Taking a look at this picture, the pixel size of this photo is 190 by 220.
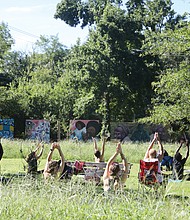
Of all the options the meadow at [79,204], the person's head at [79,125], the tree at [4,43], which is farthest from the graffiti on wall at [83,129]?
the meadow at [79,204]

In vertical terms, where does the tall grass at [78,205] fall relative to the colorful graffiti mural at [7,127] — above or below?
below

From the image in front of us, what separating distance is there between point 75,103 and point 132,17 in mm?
8180

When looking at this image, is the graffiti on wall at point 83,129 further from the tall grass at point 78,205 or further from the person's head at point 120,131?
the tall grass at point 78,205

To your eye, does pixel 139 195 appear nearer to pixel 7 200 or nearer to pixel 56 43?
pixel 7 200

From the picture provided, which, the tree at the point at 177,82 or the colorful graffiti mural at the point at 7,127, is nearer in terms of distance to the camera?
the tree at the point at 177,82

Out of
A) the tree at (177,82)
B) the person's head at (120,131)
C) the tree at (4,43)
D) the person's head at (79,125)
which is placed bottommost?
the person's head at (120,131)

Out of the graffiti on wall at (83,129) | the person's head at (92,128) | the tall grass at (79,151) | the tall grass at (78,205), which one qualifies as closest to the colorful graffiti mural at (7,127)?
the graffiti on wall at (83,129)

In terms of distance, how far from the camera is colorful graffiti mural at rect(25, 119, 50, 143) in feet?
114

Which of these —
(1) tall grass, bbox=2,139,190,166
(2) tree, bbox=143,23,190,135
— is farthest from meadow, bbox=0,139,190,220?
(1) tall grass, bbox=2,139,190,166

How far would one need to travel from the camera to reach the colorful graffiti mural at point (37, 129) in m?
34.7

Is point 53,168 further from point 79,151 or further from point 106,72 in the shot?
point 106,72

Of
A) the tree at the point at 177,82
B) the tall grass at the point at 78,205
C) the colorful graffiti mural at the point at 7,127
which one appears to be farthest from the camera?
the colorful graffiti mural at the point at 7,127

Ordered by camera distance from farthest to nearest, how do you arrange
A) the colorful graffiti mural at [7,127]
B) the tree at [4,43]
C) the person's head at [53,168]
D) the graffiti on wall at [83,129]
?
the tree at [4,43] → the colorful graffiti mural at [7,127] → the graffiti on wall at [83,129] → the person's head at [53,168]

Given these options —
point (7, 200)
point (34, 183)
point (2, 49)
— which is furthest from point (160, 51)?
point (2, 49)
